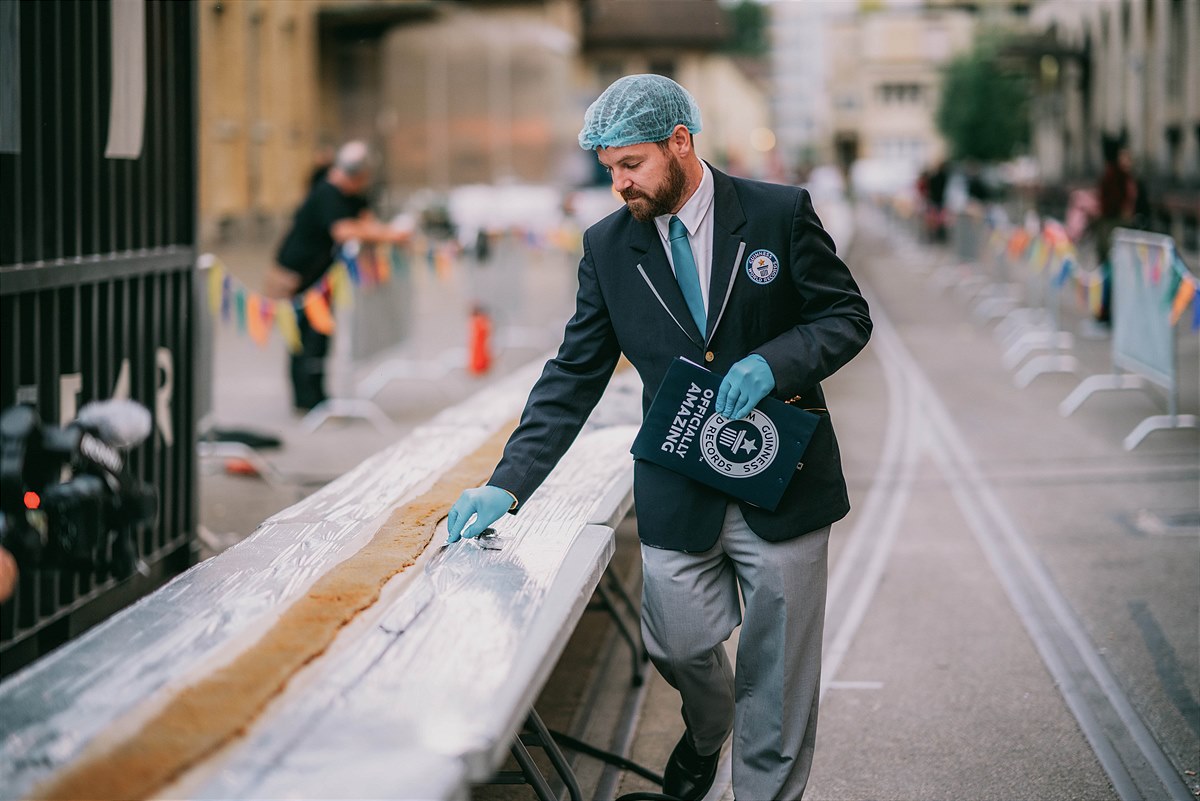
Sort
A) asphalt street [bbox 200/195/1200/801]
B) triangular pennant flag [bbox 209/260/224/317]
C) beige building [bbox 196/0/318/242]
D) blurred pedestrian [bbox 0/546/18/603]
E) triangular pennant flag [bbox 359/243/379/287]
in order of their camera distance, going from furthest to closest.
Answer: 1. beige building [bbox 196/0/318/242]
2. triangular pennant flag [bbox 359/243/379/287]
3. triangular pennant flag [bbox 209/260/224/317]
4. asphalt street [bbox 200/195/1200/801]
5. blurred pedestrian [bbox 0/546/18/603]

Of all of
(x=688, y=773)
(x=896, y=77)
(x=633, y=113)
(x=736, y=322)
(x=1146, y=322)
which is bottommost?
(x=688, y=773)

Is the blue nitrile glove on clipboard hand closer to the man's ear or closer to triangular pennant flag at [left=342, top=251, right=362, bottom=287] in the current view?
the man's ear

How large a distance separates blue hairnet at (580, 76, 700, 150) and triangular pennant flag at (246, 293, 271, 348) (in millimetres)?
7237

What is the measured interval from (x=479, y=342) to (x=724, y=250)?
11365mm

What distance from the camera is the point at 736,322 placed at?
3.81 m

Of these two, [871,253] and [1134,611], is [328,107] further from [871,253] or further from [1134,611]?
[1134,611]

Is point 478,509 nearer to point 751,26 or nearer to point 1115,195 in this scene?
point 1115,195

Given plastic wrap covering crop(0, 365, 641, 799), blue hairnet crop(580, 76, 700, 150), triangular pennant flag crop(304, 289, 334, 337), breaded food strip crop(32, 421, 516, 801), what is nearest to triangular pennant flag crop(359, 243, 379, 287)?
triangular pennant flag crop(304, 289, 334, 337)

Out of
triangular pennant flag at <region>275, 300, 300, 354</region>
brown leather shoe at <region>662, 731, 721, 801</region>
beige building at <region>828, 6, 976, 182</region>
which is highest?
beige building at <region>828, 6, 976, 182</region>

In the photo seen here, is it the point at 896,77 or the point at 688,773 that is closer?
the point at 688,773

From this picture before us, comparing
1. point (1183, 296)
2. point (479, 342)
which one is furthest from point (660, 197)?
point (479, 342)

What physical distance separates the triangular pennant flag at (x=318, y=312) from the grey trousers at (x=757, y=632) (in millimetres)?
8036

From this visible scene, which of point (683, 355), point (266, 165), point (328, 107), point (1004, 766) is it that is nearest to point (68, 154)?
point (683, 355)

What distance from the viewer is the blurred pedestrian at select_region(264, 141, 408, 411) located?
490 inches
